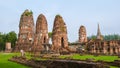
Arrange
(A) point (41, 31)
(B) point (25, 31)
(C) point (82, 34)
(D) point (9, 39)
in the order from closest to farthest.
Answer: (A) point (41, 31) < (B) point (25, 31) < (C) point (82, 34) < (D) point (9, 39)

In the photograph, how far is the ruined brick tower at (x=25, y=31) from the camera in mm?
50219

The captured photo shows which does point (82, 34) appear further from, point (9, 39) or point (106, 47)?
point (9, 39)

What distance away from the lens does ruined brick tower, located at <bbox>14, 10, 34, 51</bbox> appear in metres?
50.2

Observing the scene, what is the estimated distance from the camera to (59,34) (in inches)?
1826

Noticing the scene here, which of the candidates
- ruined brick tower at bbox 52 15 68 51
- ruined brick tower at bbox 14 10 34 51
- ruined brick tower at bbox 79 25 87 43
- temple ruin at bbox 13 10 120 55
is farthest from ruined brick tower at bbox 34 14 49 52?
ruined brick tower at bbox 79 25 87 43

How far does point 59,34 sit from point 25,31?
331 inches

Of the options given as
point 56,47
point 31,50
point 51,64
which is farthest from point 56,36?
point 51,64

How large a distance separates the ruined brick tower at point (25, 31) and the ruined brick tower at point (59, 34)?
253 inches

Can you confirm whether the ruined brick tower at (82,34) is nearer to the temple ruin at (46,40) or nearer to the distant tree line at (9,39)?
the temple ruin at (46,40)

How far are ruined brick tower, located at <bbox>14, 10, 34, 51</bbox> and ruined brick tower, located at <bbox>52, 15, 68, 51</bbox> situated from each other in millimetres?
6434

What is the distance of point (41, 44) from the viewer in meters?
48.4

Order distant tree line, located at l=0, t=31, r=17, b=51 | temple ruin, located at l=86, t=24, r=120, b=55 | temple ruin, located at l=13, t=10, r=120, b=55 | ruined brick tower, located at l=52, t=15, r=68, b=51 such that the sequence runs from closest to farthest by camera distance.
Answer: temple ruin, located at l=86, t=24, r=120, b=55 → temple ruin, located at l=13, t=10, r=120, b=55 → ruined brick tower, located at l=52, t=15, r=68, b=51 → distant tree line, located at l=0, t=31, r=17, b=51

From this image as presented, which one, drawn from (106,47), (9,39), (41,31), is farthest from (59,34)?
(9,39)

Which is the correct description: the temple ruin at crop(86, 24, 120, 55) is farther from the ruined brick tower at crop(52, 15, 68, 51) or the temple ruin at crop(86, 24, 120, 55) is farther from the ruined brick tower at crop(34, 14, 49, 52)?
the ruined brick tower at crop(34, 14, 49, 52)
